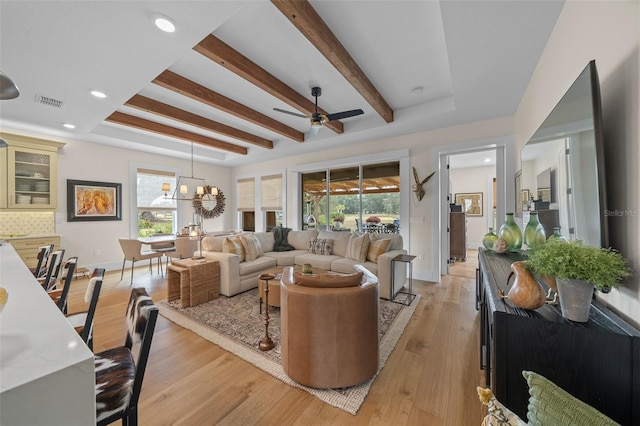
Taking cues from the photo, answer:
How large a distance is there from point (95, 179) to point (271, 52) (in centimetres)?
492

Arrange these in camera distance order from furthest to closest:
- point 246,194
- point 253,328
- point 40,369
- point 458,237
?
1. point 246,194
2. point 458,237
3. point 253,328
4. point 40,369

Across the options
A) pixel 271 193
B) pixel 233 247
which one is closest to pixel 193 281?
pixel 233 247

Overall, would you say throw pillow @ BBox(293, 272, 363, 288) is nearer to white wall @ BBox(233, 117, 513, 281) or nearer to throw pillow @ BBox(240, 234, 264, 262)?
throw pillow @ BBox(240, 234, 264, 262)

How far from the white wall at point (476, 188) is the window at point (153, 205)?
27.5 feet

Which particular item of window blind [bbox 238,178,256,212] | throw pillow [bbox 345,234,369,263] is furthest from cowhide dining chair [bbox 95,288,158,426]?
window blind [bbox 238,178,256,212]

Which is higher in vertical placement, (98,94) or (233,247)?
(98,94)

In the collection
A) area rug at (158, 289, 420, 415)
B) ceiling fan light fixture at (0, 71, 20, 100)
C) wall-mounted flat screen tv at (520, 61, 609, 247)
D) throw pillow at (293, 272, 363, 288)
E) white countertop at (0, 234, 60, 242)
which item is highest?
ceiling fan light fixture at (0, 71, 20, 100)

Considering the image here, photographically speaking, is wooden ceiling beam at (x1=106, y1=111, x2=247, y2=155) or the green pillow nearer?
the green pillow

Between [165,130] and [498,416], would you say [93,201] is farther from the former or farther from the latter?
[498,416]

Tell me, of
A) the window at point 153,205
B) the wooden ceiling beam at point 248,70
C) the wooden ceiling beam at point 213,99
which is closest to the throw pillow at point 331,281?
the wooden ceiling beam at point 248,70

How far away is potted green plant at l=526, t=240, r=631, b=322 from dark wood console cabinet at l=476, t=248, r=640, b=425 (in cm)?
7

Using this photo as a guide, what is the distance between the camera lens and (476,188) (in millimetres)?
7621

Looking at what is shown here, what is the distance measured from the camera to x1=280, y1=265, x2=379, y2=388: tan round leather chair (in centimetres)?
168

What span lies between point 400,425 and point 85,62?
3.91m
